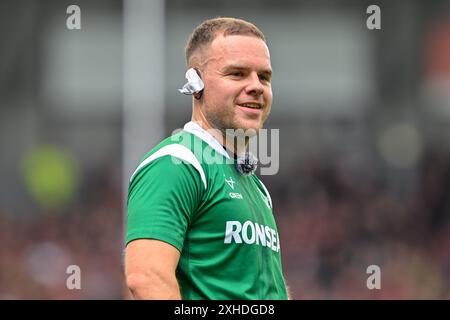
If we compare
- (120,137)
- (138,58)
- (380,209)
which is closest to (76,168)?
(120,137)

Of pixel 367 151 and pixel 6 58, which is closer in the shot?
pixel 367 151

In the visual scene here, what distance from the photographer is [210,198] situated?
11.6 ft

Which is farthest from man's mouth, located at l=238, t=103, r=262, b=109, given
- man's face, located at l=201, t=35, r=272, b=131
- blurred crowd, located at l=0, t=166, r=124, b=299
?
blurred crowd, located at l=0, t=166, r=124, b=299

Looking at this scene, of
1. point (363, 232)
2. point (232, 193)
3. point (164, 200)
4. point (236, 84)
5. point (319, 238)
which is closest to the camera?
point (164, 200)

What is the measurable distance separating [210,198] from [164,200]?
25 cm

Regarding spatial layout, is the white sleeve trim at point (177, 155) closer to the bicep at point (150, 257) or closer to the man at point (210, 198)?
the man at point (210, 198)

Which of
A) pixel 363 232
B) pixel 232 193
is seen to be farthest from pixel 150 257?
pixel 363 232

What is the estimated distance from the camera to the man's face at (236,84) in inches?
147

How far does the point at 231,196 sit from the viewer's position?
3.61 metres

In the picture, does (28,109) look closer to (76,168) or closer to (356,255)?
(76,168)

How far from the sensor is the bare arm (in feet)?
10.4

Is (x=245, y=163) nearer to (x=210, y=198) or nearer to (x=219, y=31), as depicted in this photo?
(x=210, y=198)
